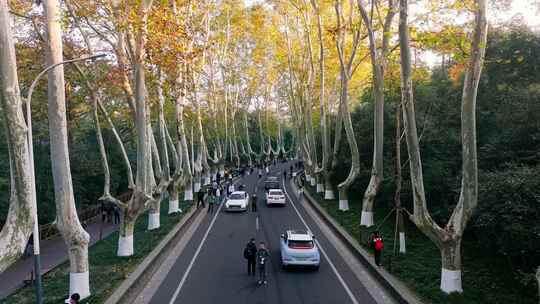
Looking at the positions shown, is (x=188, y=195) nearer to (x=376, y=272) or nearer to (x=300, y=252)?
(x=300, y=252)

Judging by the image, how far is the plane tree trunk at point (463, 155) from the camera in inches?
409

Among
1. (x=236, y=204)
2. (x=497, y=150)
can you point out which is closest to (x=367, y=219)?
(x=497, y=150)

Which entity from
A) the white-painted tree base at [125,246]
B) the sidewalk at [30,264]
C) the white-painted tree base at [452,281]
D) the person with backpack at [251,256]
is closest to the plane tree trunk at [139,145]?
the white-painted tree base at [125,246]

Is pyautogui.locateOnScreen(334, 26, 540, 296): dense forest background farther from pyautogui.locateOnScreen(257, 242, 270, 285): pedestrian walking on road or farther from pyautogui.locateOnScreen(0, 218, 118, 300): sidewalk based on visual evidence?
pyautogui.locateOnScreen(0, 218, 118, 300): sidewalk

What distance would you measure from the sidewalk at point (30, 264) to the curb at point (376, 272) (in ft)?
41.1

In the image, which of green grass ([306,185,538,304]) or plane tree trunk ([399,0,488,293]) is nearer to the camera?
plane tree trunk ([399,0,488,293])

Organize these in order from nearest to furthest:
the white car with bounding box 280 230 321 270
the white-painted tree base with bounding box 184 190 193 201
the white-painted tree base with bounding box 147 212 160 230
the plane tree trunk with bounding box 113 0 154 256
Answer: the white car with bounding box 280 230 321 270
the plane tree trunk with bounding box 113 0 154 256
the white-painted tree base with bounding box 147 212 160 230
the white-painted tree base with bounding box 184 190 193 201

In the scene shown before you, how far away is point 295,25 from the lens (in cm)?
3531

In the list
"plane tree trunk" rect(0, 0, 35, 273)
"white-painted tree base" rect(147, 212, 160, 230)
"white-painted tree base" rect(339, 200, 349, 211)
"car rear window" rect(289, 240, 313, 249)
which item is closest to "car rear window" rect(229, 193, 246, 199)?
"white-painted tree base" rect(339, 200, 349, 211)

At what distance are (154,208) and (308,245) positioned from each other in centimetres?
1050

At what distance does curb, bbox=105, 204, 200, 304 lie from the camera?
12.1 m

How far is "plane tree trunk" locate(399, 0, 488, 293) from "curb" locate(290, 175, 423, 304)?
1.08 m

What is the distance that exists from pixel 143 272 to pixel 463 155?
10.6 metres

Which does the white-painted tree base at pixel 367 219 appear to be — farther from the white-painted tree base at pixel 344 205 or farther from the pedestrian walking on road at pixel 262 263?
the pedestrian walking on road at pixel 262 263
